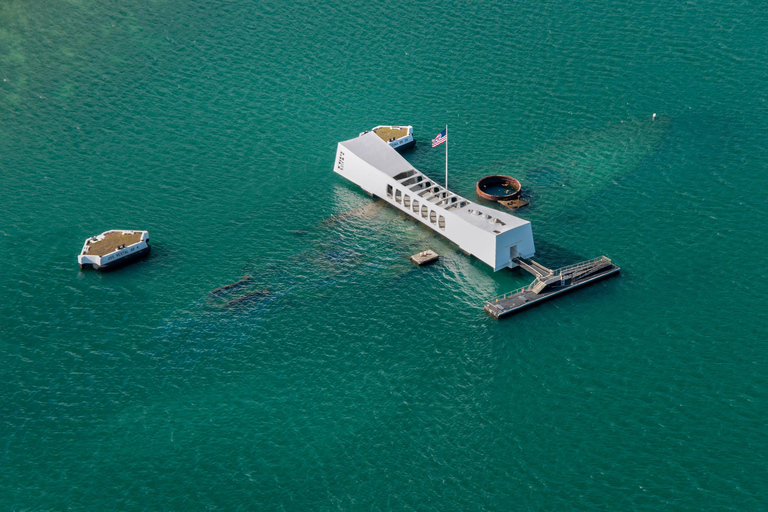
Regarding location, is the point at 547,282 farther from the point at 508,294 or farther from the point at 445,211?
the point at 445,211

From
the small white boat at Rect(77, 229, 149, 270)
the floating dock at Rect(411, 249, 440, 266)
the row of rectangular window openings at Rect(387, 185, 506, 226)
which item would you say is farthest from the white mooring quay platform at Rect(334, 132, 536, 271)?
the small white boat at Rect(77, 229, 149, 270)

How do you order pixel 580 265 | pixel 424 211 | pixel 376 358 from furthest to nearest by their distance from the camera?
pixel 424 211, pixel 580 265, pixel 376 358

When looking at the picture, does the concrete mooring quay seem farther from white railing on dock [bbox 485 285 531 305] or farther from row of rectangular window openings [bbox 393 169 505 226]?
row of rectangular window openings [bbox 393 169 505 226]

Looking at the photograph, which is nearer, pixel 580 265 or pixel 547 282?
pixel 547 282

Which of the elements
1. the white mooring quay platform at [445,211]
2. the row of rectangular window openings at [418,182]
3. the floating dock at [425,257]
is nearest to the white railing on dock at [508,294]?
the white mooring quay platform at [445,211]

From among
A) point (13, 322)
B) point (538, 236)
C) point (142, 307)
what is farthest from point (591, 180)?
point (13, 322)

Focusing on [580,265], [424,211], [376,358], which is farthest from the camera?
[424,211]

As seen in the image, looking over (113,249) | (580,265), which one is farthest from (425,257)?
(113,249)
